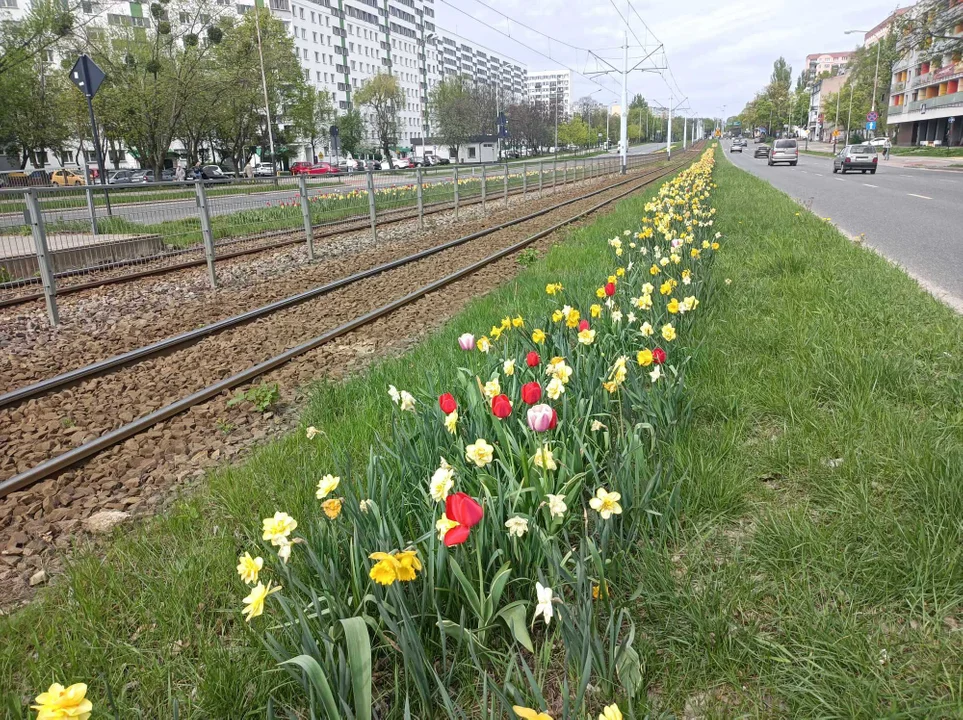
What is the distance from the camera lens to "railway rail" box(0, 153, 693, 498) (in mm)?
4453

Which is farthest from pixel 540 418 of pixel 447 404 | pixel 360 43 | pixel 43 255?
pixel 360 43

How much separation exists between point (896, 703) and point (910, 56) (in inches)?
3871

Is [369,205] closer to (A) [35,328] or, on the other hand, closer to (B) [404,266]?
(B) [404,266]

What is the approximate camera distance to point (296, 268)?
35.9ft

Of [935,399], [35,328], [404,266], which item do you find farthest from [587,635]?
[404,266]

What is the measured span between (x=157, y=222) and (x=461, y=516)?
10.3 meters

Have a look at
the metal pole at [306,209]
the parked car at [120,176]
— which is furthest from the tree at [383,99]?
the metal pole at [306,209]

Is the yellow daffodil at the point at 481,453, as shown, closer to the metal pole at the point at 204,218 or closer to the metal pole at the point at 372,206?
the metal pole at the point at 204,218

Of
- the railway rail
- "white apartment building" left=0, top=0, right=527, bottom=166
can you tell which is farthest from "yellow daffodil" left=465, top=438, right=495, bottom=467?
"white apartment building" left=0, top=0, right=527, bottom=166

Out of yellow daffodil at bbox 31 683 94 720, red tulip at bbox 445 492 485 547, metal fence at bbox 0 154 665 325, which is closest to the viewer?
yellow daffodil at bbox 31 683 94 720

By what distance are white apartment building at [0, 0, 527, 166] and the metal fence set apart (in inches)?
1981

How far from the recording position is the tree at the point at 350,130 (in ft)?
252

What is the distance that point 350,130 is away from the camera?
77.1 m

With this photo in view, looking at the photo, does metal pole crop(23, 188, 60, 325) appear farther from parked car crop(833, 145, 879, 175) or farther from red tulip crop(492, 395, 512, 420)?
parked car crop(833, 145, 879, 175)
